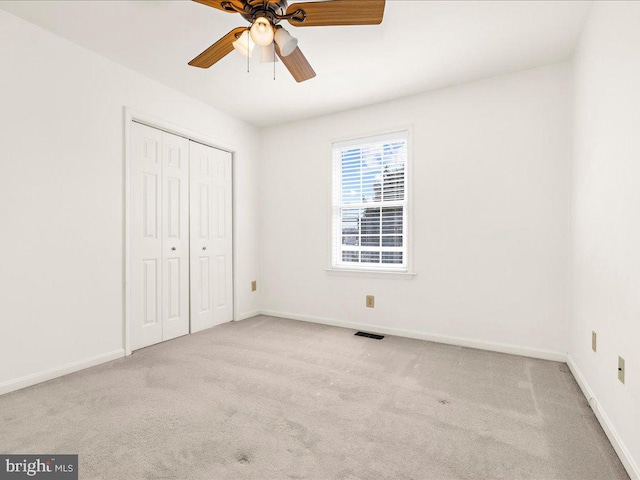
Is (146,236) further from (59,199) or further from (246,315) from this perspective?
(246,315)

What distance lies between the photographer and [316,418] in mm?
1869

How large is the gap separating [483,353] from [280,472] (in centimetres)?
222

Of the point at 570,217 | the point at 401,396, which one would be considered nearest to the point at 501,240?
the point at 570,217

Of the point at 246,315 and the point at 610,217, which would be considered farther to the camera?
the point at 246,315

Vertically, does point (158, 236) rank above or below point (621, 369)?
above

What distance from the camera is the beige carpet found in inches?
58.3

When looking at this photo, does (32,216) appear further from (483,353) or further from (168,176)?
(483,353)

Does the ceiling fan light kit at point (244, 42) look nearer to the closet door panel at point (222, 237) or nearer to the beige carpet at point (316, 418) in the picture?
the closet door panel at point (222, 237)

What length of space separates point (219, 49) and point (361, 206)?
7.25ft

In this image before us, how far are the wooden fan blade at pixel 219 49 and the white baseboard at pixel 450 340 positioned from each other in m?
Result: 2.90

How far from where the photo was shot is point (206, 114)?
12.0 ft

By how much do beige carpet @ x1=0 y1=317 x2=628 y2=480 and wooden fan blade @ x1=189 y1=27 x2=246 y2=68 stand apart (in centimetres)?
219

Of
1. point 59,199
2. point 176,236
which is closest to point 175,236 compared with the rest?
point 176,236

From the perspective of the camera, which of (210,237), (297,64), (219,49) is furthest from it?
(210,237)
